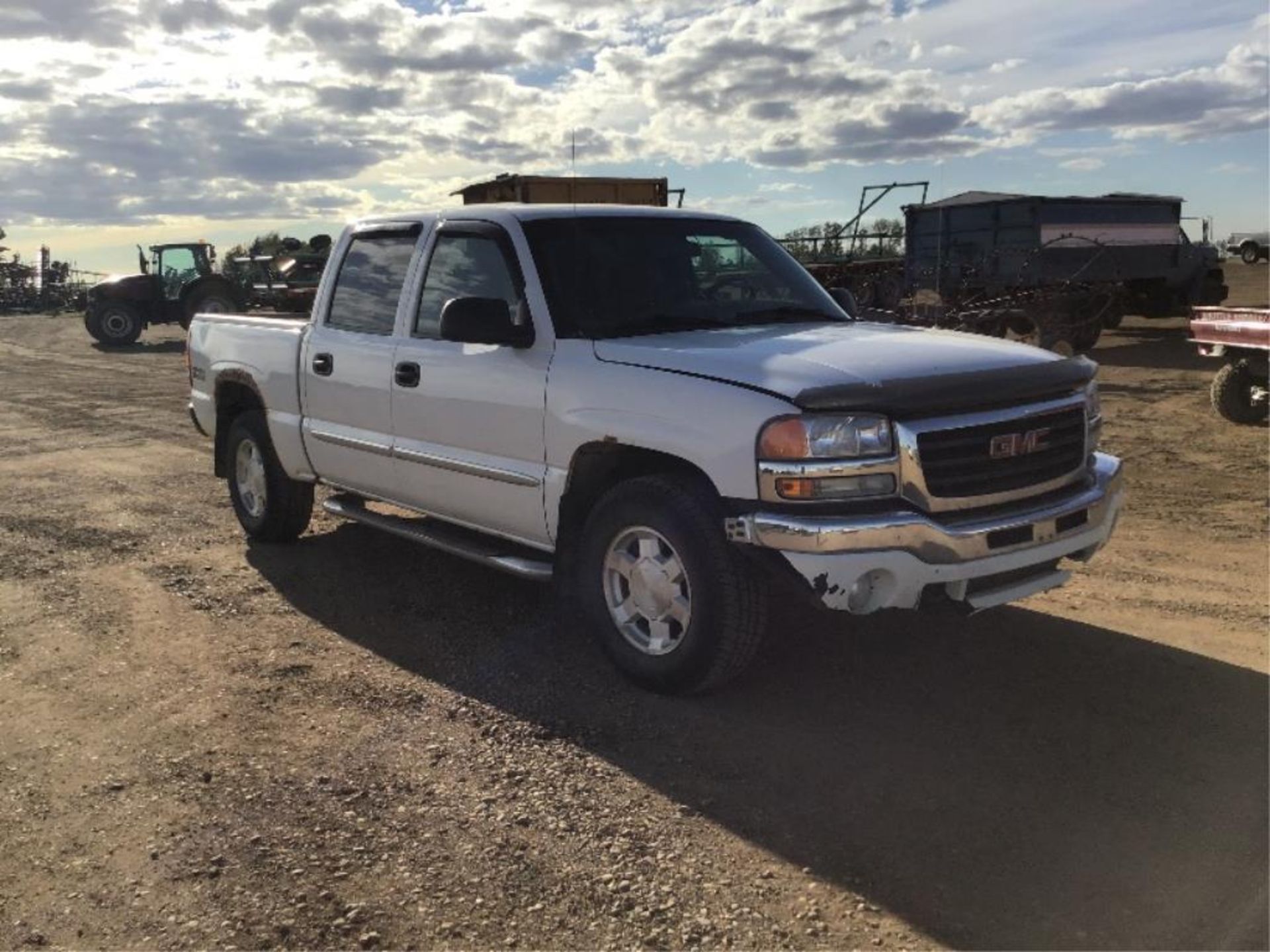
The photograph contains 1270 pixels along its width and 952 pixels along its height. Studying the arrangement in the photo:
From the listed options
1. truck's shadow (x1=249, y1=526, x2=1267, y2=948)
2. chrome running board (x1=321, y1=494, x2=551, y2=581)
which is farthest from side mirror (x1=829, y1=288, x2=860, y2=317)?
chrome running board (x1=321, y1=494, x2=551, y2=581)

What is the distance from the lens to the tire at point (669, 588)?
4.10 metres

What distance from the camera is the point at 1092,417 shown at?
4617 millimetres

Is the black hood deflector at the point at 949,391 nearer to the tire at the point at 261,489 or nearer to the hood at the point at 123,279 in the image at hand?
the tire at the point at 261,489

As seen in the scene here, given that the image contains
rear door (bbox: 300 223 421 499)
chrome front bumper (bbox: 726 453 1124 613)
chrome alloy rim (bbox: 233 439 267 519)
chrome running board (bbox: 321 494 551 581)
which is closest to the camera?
chrome front bumper (bbox: 726 453 1124 613)

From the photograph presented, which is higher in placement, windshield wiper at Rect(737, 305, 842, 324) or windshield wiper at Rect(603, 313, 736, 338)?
windshield wiper at Rect(737, 305, 842, 324)

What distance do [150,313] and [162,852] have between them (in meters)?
26.0

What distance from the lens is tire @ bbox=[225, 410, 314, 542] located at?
6.80m

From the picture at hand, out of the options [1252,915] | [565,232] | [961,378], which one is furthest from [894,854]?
[565,232]

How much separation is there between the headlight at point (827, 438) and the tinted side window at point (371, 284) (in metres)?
2.51

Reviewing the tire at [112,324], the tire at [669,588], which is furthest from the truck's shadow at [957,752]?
the tire at [112,324]

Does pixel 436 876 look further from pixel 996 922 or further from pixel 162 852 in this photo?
pixel 996 922

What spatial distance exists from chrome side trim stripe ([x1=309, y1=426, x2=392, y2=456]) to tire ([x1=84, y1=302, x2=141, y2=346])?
22876mm

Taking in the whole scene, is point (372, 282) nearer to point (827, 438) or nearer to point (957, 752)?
point (827, 438)

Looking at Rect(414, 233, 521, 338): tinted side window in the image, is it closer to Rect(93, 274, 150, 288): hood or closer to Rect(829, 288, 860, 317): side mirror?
Rect(829, 288, 860, 317): side mirror
